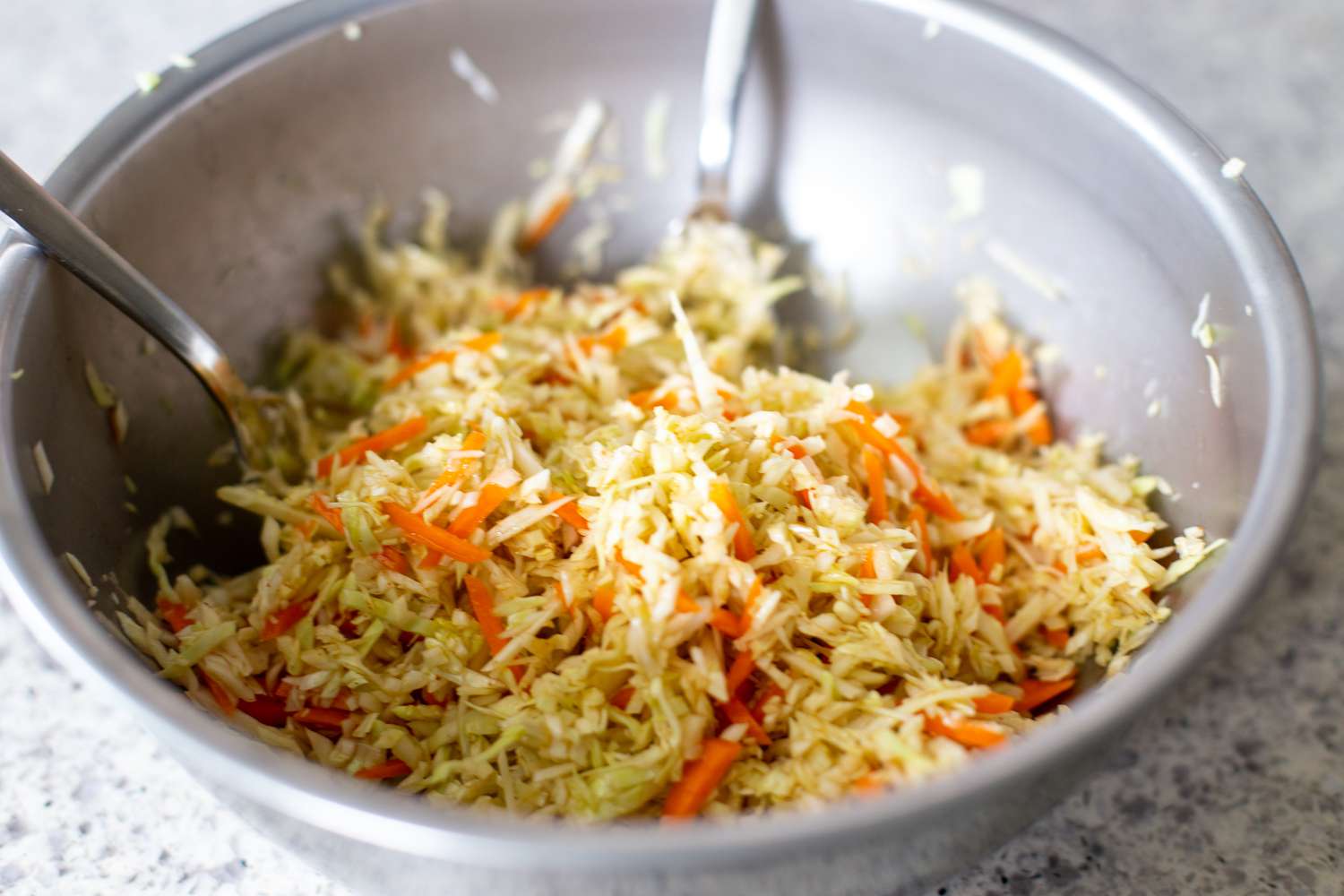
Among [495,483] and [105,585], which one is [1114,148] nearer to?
[495,483]

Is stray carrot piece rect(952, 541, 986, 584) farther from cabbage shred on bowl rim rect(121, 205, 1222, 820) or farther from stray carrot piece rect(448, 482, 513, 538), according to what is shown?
stray carrot piece rect(448, 482, 513, 538)

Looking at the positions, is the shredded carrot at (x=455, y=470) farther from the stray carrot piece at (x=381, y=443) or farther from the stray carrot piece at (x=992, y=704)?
the stray carrot piece at (x=992, y=704)

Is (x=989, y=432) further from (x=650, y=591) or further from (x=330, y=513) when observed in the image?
(x=330, y=513)

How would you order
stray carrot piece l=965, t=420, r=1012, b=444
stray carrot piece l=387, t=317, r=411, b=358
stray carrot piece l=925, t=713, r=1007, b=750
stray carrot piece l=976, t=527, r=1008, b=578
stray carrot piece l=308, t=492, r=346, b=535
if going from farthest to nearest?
stray carrot piece l=387, t=317, r=411, b=358, stray carrot piece l=965, t=420, r=1012, b=444, stray carrot piece l=976, t=527, r=1008, b=578, stray carrot piece l=308, t=492, r=346, b=535, stray carrot piece l=925, t=713, r=1007, b=750

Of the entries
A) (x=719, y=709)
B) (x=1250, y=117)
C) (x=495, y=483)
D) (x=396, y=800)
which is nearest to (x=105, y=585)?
(x=495, y=483)

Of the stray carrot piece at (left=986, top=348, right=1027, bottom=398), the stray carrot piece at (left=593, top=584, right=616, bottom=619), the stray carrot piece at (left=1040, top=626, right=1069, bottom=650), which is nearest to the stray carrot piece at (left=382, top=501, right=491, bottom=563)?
the stray carrot piece at (left=593, top=584, right=616, bottom=619)

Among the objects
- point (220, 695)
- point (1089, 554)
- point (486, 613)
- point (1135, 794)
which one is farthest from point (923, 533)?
point (220, 695)

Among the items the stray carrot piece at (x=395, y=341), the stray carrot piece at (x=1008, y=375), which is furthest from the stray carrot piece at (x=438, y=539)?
the stray carrot piece at (x=1008, y=375)
